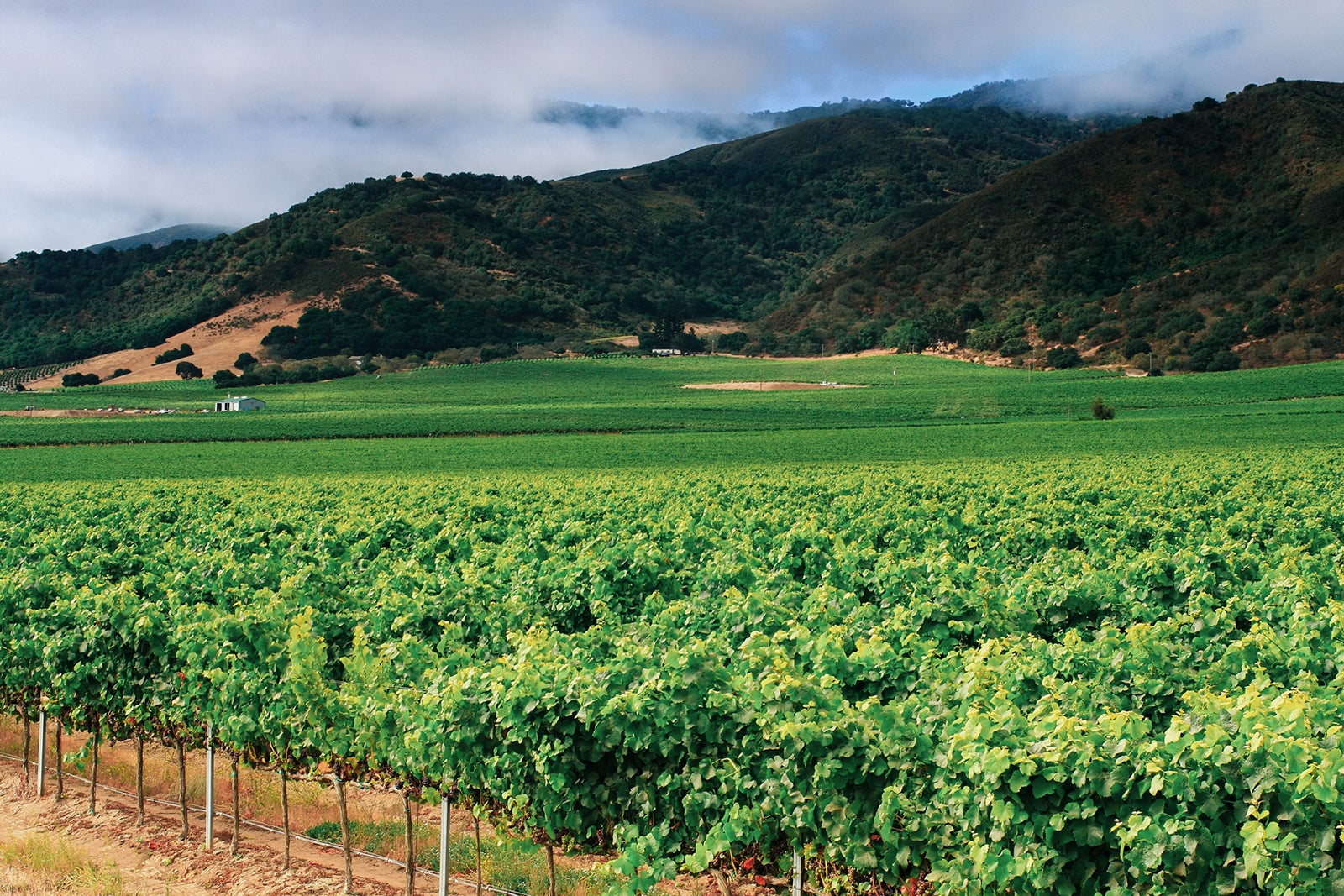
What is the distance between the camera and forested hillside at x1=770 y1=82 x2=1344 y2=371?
386ft

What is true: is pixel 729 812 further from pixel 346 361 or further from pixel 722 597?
pixel 346 361

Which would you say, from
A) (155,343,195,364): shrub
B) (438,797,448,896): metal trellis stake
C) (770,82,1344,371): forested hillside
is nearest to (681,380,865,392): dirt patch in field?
(770,82,1344,371): forested hillside

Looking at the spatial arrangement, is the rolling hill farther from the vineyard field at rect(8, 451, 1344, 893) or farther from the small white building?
the vineyard field at rect(8, 451, 1344, 893)

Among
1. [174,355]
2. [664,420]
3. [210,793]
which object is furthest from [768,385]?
[210,793]

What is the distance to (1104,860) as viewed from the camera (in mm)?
6730

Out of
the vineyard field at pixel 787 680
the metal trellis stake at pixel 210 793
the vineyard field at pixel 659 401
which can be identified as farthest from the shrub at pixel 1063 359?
the metal trellis stake at pixel 210 793

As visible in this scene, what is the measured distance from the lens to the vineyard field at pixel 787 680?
6.57 meters

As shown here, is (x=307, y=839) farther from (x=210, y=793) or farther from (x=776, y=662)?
(x=776, y=662)

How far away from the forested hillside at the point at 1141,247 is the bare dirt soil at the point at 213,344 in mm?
76881

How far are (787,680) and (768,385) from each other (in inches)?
4156

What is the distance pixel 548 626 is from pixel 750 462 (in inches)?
1518

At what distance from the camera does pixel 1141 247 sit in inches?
6147

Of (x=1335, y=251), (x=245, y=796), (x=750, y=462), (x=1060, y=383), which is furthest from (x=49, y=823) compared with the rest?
(x=1335, y=251)

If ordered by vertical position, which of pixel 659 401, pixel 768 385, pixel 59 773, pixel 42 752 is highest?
pixel 768 385
